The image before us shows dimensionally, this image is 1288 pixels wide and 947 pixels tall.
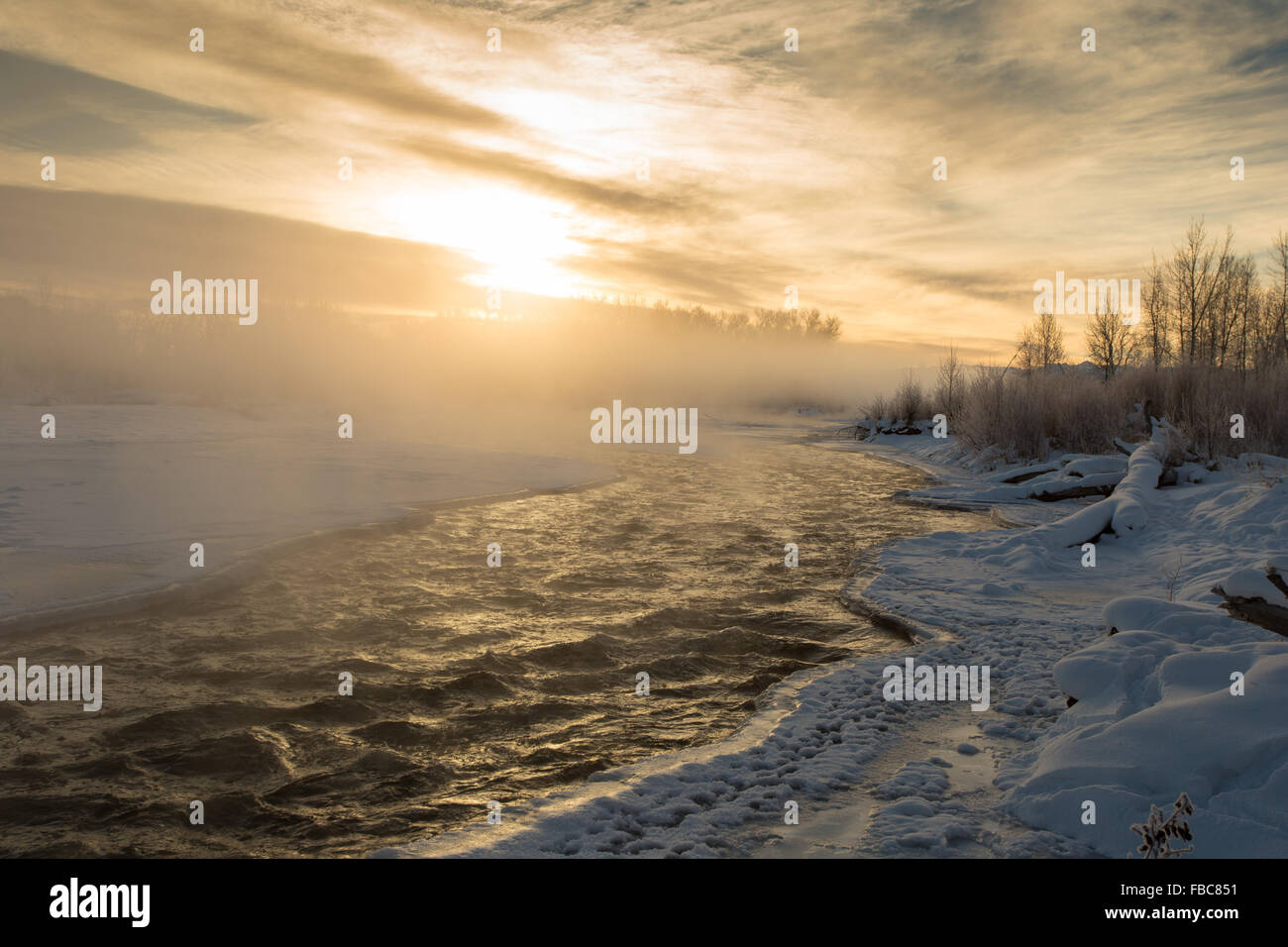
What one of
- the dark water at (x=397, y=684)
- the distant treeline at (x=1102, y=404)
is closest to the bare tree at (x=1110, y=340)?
the distant treeline at (x=1102, y=404)

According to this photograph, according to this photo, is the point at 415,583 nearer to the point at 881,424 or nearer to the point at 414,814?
the point at 414,814

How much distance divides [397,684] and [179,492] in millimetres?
9413

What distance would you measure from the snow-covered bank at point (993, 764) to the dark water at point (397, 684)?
44 centimetres

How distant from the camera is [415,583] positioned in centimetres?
866

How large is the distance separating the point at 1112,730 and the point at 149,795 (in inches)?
212

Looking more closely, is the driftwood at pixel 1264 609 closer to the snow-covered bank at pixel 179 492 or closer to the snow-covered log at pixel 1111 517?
the snow-covered log at pixel 1111 517

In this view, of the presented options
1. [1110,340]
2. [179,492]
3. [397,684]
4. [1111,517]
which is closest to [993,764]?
[397,684]

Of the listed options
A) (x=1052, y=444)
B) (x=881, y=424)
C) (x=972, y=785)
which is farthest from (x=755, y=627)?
(x=881, y=424)

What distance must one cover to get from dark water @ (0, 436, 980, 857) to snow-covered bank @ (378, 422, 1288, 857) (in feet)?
1.45

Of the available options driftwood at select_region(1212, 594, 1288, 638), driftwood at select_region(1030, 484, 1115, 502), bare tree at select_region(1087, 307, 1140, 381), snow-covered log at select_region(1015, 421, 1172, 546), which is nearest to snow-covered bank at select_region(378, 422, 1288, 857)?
driftwood at select_region(1212, 594, 1288, 638)

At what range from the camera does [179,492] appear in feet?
42.2

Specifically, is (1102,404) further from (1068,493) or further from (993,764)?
(993,764)

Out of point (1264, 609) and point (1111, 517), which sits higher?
point (1111, 517)

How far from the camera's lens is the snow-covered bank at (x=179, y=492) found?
8.10 meters
